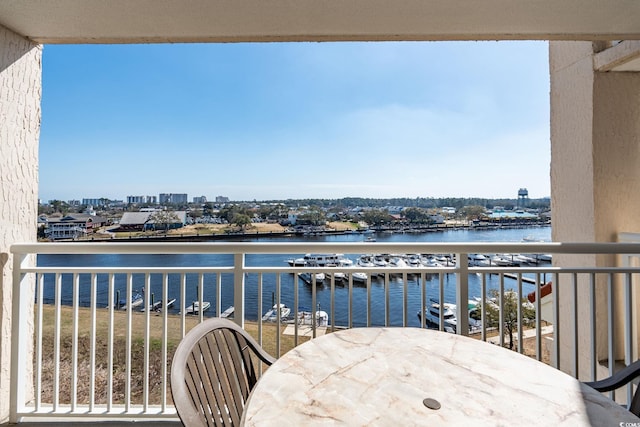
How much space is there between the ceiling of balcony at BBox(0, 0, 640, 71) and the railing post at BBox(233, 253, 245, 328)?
1.61m

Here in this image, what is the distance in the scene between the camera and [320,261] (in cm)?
211

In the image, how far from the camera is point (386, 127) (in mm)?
11875

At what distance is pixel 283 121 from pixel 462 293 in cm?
1204

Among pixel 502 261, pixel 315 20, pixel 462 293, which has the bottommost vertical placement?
pixel 462 293

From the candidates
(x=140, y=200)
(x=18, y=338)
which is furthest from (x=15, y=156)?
(x=140, y=200)

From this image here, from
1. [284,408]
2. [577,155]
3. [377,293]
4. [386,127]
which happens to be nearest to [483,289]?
[377,293]

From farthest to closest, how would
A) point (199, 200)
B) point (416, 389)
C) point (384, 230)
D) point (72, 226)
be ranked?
point (199, 200) < point (384, 230) < point (72, 226) < point (416, 389)

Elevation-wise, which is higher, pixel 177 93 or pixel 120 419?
pixel 177 93

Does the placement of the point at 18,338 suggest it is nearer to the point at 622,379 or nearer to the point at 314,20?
the point at 314,20

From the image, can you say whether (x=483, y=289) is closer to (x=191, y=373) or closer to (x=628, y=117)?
(x=191, y=373)

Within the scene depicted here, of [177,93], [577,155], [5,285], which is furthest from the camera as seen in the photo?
[177,93]

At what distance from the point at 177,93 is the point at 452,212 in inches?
494

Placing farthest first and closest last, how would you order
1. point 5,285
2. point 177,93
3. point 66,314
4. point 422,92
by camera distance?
point 177,93, point 422,92, point 66,314, point 5,285

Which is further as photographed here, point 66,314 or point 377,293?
point 66,314
